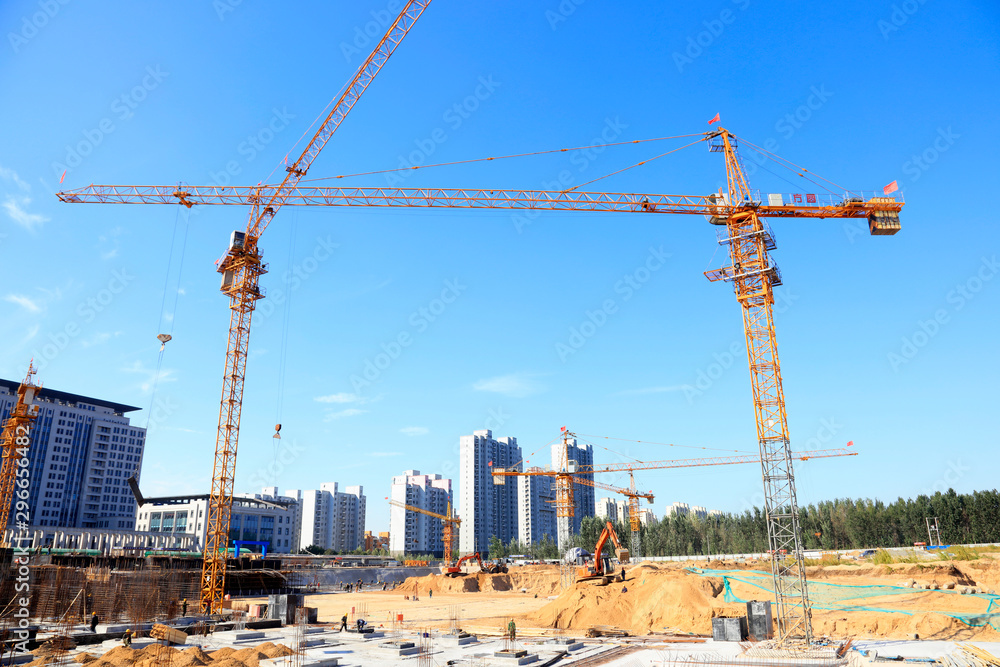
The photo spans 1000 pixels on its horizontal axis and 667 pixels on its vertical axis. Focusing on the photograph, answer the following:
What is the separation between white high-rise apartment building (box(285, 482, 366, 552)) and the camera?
6186 inches

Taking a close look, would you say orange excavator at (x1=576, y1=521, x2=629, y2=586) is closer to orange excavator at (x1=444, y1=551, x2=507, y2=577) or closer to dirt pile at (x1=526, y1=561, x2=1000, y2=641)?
dirt pile at (x1=526, y1=561, x2=1000, y2=641)

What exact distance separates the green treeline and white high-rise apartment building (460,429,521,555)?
29.0 m

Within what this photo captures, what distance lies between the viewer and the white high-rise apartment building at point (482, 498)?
15562 cm

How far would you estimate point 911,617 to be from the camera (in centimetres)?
2695

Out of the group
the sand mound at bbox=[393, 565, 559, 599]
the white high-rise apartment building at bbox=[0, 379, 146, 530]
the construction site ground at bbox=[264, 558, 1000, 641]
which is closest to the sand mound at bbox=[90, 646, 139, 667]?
the construction site ground at bbox=[264, 558, 1000, 641]

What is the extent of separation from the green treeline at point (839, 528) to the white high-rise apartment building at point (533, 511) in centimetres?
3573

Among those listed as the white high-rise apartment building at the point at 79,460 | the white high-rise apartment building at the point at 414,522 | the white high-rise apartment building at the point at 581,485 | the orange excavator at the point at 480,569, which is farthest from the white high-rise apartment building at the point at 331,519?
the orange excavator at the point at 480,569

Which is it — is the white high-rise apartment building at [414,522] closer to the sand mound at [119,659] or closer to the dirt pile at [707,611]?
the dirt pile at [707,611]

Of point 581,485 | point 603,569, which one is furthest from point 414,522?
point 603,569

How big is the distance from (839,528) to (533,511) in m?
84.0

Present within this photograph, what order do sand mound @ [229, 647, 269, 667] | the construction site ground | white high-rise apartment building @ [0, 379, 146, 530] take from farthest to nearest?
white high-rise apartment building @ [0, 379, 146, 530] < the construction site ground < sand mound @ [229, 647, 269, 667]

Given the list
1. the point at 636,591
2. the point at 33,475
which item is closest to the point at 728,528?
the point at 636,591

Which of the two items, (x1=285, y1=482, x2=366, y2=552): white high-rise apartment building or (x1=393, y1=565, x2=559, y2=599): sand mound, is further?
(x1=285, y1=482, x2=366, y2=552): white high-rise apartment building

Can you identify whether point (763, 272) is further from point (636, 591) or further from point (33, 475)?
point (33, 475)
